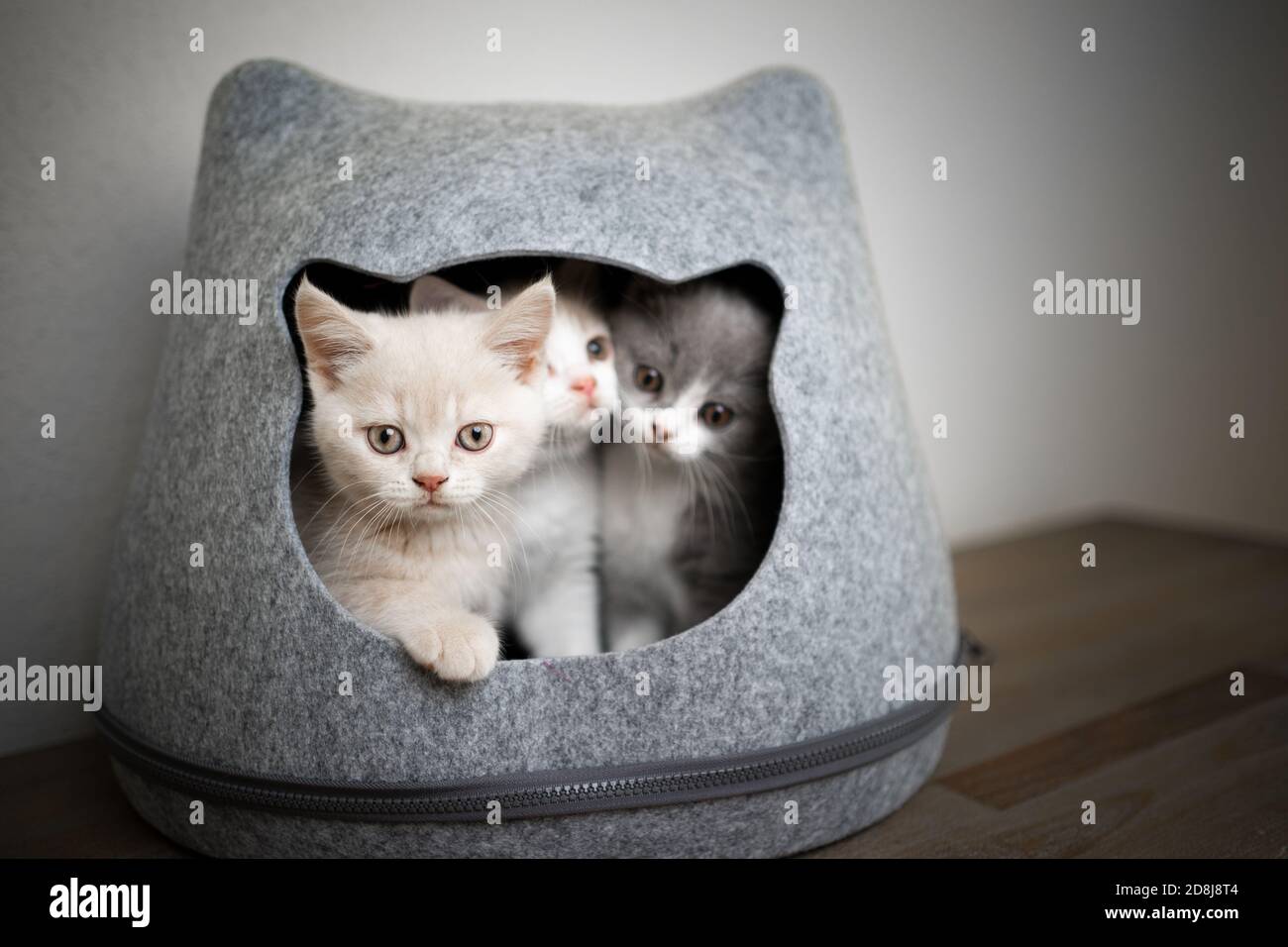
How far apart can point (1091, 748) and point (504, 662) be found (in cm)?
77

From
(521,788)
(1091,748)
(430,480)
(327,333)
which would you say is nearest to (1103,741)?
(1091,748)

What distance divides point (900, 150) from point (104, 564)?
1.47 metres

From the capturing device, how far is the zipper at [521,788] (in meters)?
0.86

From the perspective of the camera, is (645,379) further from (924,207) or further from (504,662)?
(924,207)

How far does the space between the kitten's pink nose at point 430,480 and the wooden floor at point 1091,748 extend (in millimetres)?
462

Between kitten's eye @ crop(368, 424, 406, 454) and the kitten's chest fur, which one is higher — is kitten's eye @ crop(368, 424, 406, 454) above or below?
above

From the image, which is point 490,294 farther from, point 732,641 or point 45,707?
point 45,707

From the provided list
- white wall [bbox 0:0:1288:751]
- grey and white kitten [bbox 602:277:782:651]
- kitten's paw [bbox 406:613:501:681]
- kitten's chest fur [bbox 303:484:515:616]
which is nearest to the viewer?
kitten's paw [bbox 406:613:501:681]

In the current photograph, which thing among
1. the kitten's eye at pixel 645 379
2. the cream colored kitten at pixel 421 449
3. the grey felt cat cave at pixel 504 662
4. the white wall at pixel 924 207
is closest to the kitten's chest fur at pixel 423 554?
the cream colored kitten at pixel 421 449

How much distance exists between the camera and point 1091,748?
4.05ft

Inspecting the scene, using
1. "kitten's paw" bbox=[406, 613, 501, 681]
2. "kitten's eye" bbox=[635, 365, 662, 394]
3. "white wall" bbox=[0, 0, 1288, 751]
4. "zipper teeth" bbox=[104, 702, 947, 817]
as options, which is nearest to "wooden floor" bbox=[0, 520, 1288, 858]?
"zipper teeth" bbox=[104, 702, 947, 817]

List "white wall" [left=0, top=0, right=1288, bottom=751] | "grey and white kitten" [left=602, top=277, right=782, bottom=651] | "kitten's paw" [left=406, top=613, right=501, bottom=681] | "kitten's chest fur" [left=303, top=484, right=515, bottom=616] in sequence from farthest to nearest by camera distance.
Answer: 1. "white wall" [left=0, top=0, right=1288, bottom=751]
2. "grey and white kitten" [left=602, top=277, right=782, bottom=651]
3. "kitten's chest fur" [left=303, top=484, right=515, bottom=616]
4. "kitten's paw" [left=406, top=613, right=501, bottom=681]

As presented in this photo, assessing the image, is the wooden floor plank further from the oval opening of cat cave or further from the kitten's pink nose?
the kitten's pink nose

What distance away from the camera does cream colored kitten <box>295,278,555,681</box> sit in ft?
2.92
